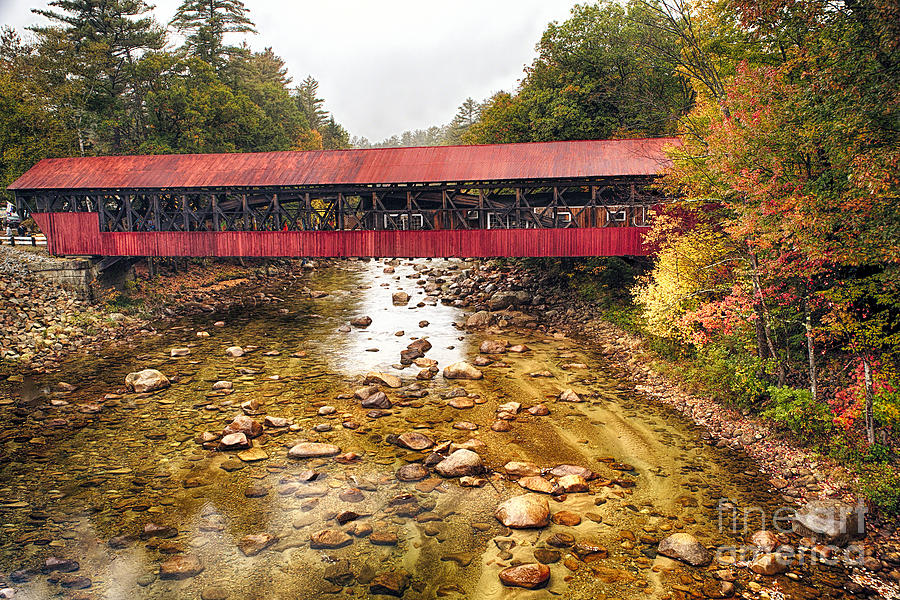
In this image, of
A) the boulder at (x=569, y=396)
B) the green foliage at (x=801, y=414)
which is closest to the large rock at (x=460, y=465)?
the boulder at (x=569, y=396)

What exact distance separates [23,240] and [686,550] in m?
29.1

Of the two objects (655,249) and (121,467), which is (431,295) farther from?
(121,467)

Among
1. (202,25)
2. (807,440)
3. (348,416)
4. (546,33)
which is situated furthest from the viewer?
(202,25)

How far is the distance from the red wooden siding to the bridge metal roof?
80.1 inches

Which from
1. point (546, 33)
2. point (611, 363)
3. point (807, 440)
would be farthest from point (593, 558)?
point (546, 33)

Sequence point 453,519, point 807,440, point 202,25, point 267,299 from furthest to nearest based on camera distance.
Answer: point 202,25 → point 267,299 → point 807,440 → point 453,519

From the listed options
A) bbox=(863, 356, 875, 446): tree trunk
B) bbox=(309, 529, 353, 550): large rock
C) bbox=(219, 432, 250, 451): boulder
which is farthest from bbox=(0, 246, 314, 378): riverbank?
bbox=(863, 356, 875, 446): tree trunk

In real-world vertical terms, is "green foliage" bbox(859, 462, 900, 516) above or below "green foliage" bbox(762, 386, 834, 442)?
below

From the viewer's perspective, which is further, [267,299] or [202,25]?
[202,25]

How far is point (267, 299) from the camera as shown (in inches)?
1058

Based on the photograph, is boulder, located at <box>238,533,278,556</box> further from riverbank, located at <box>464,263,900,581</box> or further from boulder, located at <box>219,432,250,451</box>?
riverbank, located at <box>464,263,900,581</box>

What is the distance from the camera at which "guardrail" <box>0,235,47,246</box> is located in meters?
23.1

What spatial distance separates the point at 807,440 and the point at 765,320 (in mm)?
2852

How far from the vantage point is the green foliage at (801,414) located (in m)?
9.55
